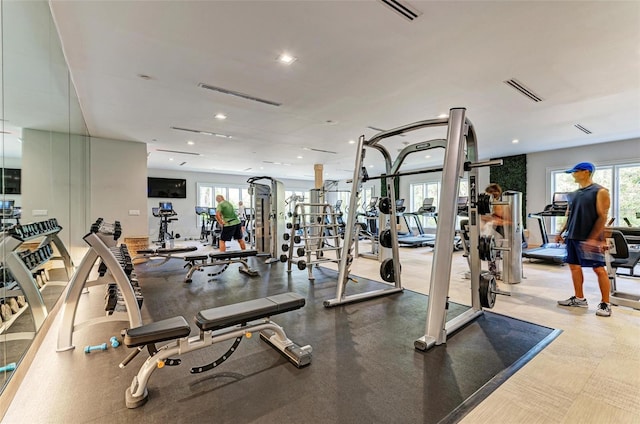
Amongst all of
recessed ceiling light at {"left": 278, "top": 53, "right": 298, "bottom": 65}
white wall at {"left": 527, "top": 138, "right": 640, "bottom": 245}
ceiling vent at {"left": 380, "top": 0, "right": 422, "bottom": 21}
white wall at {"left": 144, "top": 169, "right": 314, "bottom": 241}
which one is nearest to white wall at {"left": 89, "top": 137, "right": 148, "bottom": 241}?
white wall at {"left": 144, "top": 169, "right": 314, "bottom": 241}

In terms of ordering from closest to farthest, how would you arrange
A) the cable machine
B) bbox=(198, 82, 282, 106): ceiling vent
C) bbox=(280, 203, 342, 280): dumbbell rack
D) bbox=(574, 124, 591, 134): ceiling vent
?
bbox=(198, 82, 282, 106): ceiling vent, bbox=(280, 203, 342, 280): dumbbell rack, bbox=(574, 124, 591, 134): ceiling vent, the cable machine

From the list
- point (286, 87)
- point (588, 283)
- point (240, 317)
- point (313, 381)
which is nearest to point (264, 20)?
point (286, 87)

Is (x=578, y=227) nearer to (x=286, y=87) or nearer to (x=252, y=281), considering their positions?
(x=286, y=87)

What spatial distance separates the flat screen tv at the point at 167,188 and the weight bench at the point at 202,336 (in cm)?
1099

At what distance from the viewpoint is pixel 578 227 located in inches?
121

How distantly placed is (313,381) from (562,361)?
185 cm

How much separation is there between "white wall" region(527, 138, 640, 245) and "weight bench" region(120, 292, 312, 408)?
31.2 ft

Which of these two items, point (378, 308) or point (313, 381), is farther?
point (378, 308)

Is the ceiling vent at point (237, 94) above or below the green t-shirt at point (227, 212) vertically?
above

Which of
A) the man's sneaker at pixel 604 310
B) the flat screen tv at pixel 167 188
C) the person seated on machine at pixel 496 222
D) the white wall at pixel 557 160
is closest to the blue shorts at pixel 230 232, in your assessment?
the person seated on machine at pixel 496 222

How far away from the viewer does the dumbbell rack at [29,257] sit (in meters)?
2.00

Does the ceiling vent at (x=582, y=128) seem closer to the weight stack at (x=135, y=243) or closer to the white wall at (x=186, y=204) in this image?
the weight stack at (x=135, y=243)

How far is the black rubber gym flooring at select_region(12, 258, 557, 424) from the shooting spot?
160 centimetres

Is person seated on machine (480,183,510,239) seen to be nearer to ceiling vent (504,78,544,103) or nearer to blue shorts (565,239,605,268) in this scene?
blue shorts (565,239,605,268)
